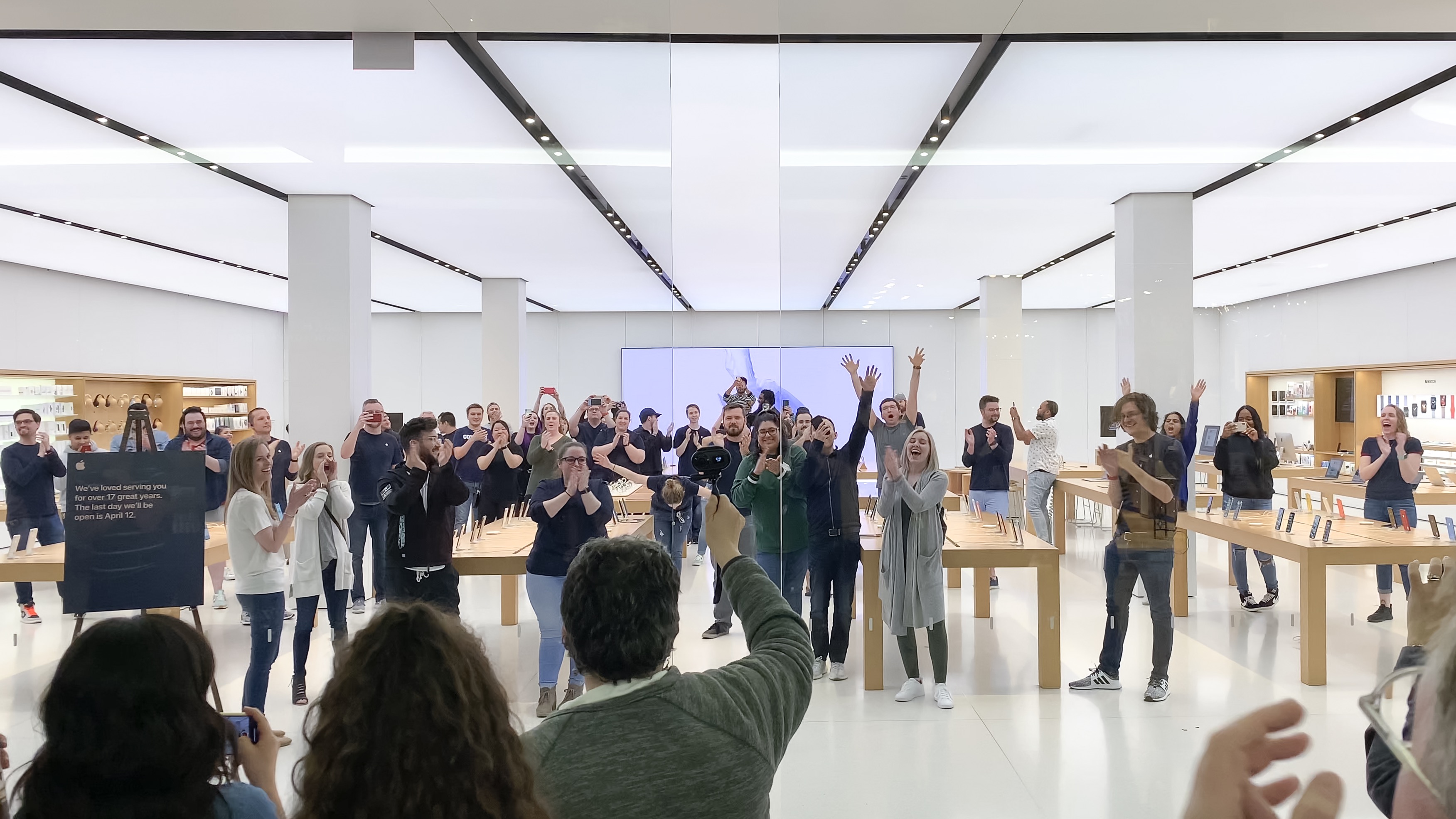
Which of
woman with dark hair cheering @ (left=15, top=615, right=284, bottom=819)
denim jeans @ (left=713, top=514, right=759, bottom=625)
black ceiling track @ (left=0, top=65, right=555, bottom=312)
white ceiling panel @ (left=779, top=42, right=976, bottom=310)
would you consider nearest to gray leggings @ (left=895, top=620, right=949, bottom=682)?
denim jeans @ (left=713, top=514, right=759, bottom=625)

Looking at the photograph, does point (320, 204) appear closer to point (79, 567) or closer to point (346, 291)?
point (346, 291)

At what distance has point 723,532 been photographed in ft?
4.97

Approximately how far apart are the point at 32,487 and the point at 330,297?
1.69 m

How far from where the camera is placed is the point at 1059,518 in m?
3.21

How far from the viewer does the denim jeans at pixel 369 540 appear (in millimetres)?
3480

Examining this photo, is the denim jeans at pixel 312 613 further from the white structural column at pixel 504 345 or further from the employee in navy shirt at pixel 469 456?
the white structural column at pixel 504 345

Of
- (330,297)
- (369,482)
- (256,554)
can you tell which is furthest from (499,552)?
(330,297)

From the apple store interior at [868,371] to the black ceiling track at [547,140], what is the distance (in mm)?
31

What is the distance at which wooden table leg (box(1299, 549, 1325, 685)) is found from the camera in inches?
135

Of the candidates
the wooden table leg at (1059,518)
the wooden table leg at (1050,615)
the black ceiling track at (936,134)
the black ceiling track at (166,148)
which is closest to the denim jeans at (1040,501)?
the wooden table leg at (1059,518)

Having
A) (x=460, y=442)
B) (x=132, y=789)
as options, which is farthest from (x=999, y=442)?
(x=132, y=789)

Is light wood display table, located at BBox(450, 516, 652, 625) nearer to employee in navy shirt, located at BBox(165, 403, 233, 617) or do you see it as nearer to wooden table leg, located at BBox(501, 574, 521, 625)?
wooden table leg, located at BBox(501, 574, 521, 625)

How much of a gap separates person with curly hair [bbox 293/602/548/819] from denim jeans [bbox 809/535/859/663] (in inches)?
99.4

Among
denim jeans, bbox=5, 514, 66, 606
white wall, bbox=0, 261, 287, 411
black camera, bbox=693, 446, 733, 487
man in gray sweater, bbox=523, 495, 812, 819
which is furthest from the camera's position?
white wall, bbox=0, 261, 287, 411
